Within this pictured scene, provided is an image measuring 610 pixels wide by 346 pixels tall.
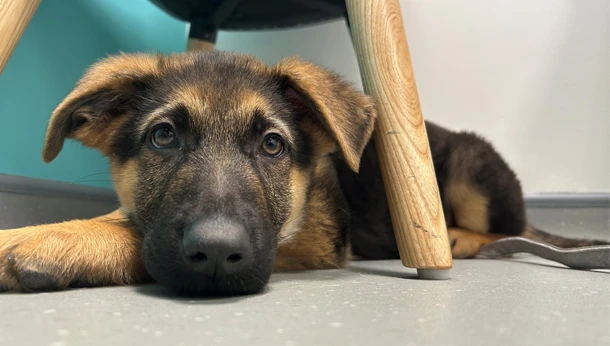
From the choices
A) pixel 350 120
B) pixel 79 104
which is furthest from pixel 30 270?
pixel 350 120

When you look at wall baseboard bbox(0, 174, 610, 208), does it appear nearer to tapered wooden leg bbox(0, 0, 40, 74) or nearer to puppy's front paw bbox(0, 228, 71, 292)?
tapered wooden leg bbox(0, 0, 40, 74)

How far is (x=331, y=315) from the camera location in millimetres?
1299

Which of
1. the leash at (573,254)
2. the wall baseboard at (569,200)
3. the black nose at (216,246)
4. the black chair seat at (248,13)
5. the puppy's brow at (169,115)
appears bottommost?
the black nose at (216,246)

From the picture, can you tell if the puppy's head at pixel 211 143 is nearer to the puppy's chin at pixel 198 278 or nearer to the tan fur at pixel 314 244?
the puppy's chin at pixel 198 278

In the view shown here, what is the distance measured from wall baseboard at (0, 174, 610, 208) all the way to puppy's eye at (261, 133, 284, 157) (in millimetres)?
1886

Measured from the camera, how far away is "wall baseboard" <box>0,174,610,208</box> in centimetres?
301

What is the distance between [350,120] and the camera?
2014 mm

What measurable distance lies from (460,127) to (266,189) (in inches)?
114

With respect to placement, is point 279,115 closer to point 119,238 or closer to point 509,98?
point 119,238

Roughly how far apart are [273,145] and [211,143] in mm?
288

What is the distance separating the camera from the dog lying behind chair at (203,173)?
4.97ft

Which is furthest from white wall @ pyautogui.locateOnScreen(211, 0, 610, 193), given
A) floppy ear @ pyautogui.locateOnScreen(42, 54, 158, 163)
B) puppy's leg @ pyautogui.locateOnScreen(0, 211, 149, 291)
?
puppy's leg @ pyautogui.locateOnScreen(0, 211, 149, 291)

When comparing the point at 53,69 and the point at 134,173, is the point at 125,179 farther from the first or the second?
the point at 53,69

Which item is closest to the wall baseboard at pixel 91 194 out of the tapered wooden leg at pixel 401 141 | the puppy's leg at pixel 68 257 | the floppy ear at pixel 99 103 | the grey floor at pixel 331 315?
the floppy ear at pixel 99 103
